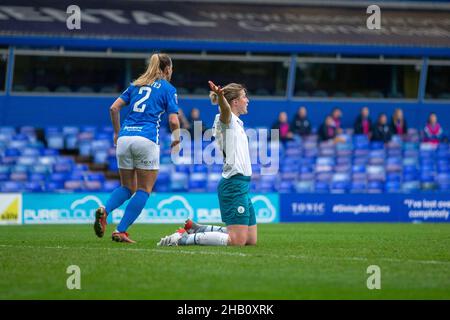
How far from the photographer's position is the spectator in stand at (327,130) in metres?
26.3

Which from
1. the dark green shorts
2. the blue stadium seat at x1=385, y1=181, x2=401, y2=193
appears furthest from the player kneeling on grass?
the blue stadium seat at x1=385, y1=181, x2=401, y2=193

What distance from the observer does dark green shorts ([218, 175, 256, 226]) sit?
37.6ft

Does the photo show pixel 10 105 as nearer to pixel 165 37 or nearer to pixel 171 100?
pixel 165 37

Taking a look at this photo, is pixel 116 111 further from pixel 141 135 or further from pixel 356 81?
pixel 356 81

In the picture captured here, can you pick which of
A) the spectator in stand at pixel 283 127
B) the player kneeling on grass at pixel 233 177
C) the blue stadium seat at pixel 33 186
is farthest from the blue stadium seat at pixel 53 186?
the player kneeling on grass at pixel 233 177

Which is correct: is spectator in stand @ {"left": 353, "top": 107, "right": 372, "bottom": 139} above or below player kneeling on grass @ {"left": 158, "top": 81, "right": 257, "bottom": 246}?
above

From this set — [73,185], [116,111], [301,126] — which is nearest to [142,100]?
[116,111]

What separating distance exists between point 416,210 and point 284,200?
338 centimetres

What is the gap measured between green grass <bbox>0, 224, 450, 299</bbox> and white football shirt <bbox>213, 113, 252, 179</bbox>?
948 mm

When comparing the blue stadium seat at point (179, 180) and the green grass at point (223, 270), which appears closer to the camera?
the green grass at point (223, 270)

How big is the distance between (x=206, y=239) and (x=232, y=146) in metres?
1.22

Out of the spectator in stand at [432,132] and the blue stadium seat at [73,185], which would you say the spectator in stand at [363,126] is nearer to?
the spectator in stand at [432,132]

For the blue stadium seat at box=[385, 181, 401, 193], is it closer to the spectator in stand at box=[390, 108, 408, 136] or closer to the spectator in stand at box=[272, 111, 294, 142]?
the spectator in stand at box=[390, 108, 408, 136]
